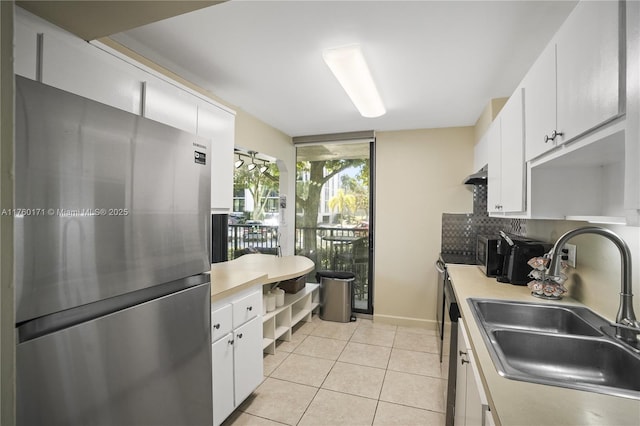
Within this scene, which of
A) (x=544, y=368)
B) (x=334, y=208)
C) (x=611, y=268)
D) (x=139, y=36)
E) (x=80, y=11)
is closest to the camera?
(x=80, y=11)

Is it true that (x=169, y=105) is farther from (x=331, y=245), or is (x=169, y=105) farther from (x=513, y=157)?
(x=331, y=245)

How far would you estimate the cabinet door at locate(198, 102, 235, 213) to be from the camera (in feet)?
6.90

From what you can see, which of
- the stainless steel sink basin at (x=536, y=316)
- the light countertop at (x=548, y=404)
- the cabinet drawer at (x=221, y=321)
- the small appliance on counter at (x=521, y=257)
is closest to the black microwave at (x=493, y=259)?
the small appliance on counter at (x=521, y=257)

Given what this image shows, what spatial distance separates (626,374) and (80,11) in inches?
93.7

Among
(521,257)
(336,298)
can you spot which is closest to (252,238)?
(336,298)

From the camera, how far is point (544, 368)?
1240 mm

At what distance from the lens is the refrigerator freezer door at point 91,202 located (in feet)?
2.77

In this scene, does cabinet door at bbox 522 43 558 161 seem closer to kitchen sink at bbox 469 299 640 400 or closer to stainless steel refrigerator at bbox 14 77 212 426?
kitchen sink at bbox 469 299 640 400

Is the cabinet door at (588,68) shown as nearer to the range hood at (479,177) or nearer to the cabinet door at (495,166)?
the cabinet door at (495,166)

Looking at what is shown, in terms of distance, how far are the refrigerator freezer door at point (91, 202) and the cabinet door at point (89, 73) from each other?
395 mm

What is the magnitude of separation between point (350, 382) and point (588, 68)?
98.4 inches

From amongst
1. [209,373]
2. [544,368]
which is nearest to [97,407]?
[209,373]

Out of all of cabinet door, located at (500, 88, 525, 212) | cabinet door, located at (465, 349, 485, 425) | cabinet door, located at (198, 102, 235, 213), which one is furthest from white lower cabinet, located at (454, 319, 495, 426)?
cabinet door, located at (198, 102, 235, 213)

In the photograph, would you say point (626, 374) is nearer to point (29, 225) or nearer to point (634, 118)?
point (634, 118)
